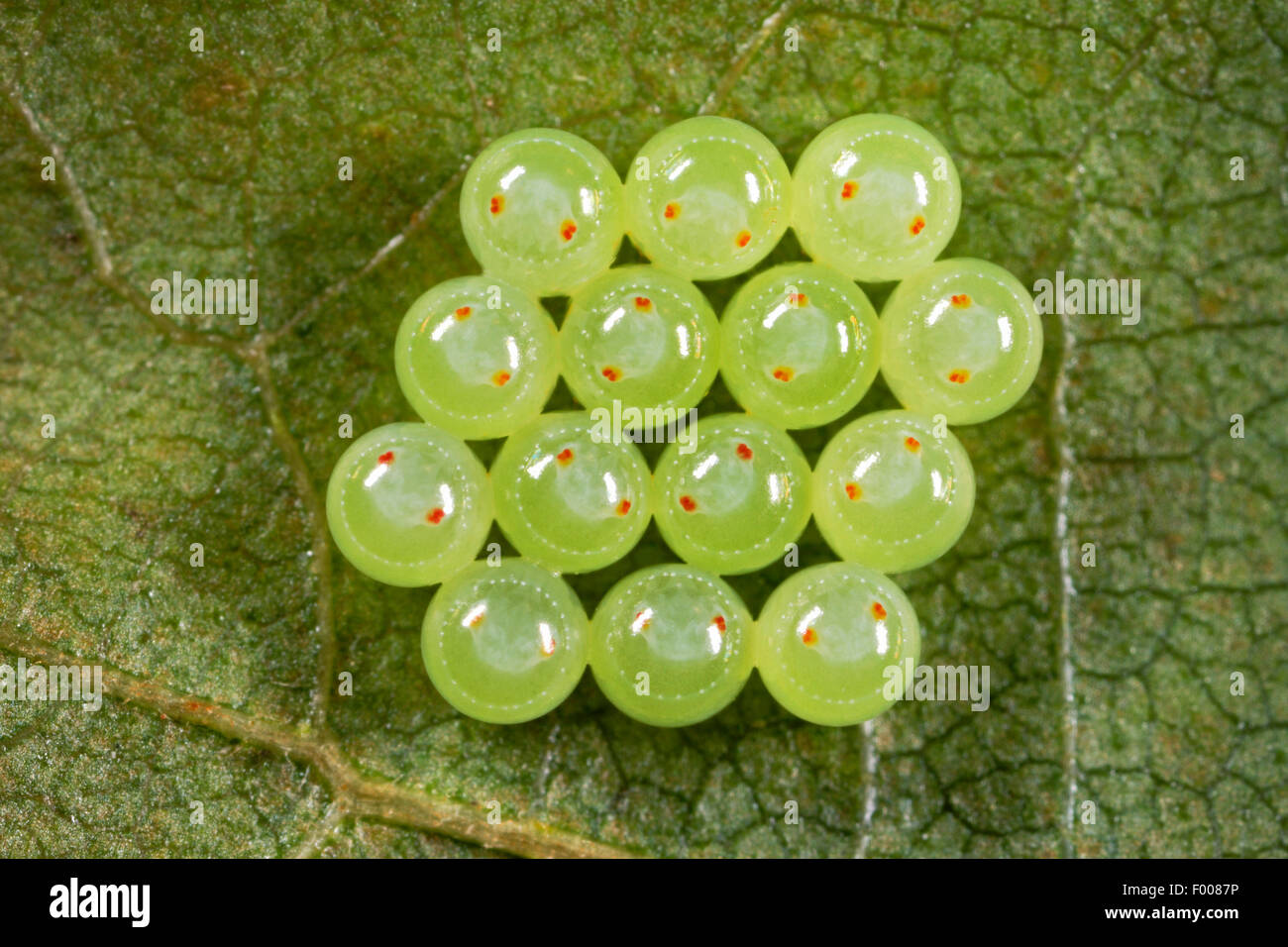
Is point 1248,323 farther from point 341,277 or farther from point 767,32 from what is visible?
point 341,277

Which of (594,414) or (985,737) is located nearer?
(594,414)

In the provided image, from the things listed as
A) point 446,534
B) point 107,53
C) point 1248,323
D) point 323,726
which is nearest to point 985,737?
point 1248,323

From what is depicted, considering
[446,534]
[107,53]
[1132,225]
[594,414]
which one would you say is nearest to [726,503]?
[594,414]
